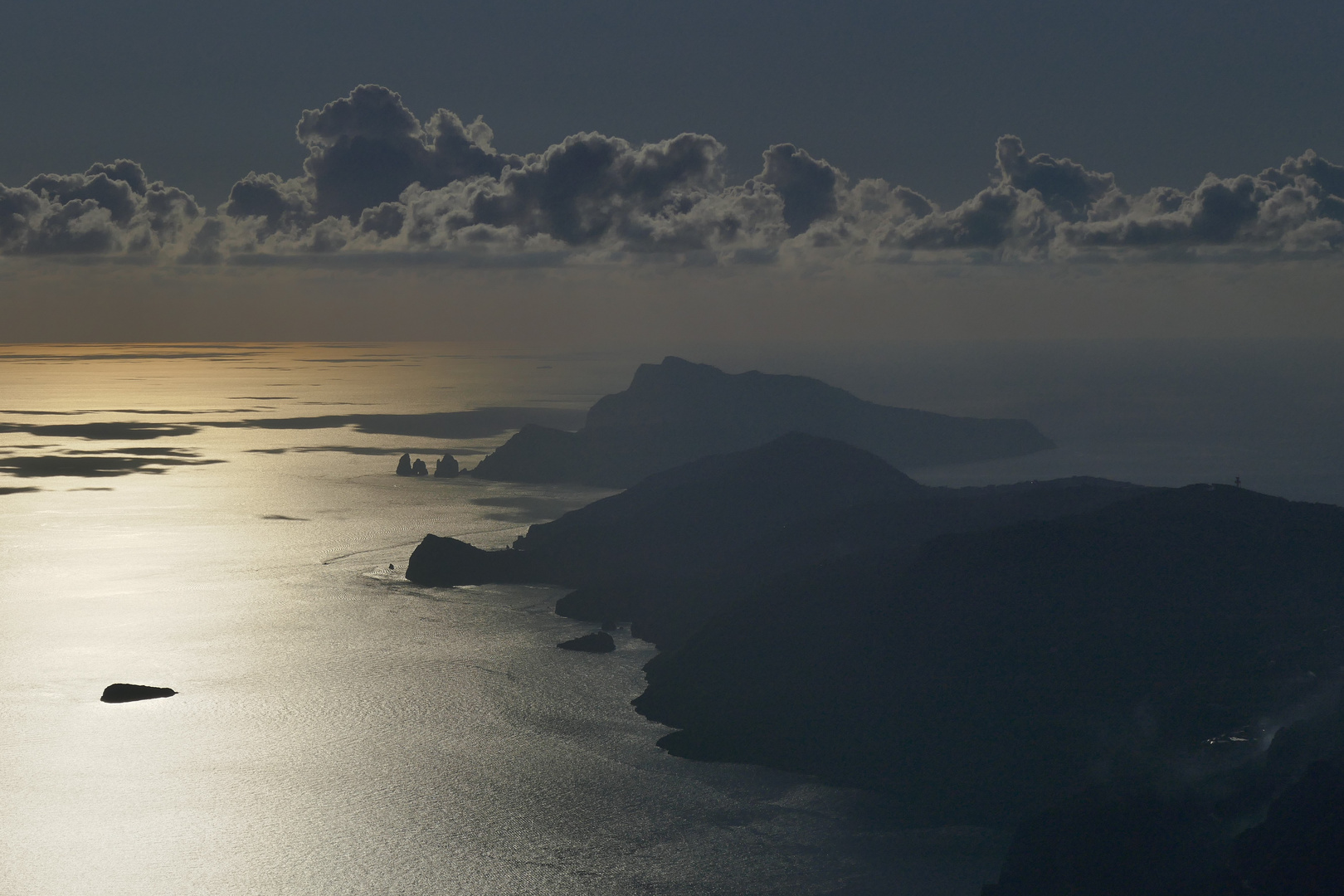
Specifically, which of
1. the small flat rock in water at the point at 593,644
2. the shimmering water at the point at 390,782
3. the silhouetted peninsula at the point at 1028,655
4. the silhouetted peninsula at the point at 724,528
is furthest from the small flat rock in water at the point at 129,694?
the silhouetted peninsula at the point at 1028,655

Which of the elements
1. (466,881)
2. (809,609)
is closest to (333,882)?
(466,881)

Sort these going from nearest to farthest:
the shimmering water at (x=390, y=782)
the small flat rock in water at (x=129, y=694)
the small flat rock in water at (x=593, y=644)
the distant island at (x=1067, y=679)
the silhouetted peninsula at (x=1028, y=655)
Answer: the distant island at (x=1067, y=679) → the shimmering water at (x=390, y=782) → the silhouetted peninsula at (x=1028, y=655) → the small flat rock in water at (x=129, y=694) → the small flat rock in water at (x=593, y=644)

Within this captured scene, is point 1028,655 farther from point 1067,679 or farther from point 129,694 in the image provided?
point 129,694

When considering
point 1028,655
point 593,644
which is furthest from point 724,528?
point 1028,655

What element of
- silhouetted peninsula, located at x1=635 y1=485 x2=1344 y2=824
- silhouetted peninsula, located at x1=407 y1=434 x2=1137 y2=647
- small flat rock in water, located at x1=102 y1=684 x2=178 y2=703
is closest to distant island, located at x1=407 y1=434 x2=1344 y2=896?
silhouetted peninsula, located at x1=635 y1=485 x2=1344 y2=824

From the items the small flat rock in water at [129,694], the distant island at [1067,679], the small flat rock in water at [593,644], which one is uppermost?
the distant island at [1067,679]

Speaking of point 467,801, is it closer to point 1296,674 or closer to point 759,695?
point 759,695

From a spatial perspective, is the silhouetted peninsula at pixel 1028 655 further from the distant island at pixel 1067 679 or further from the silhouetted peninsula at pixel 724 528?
the silhouetted peninsula at pixel 724 528
